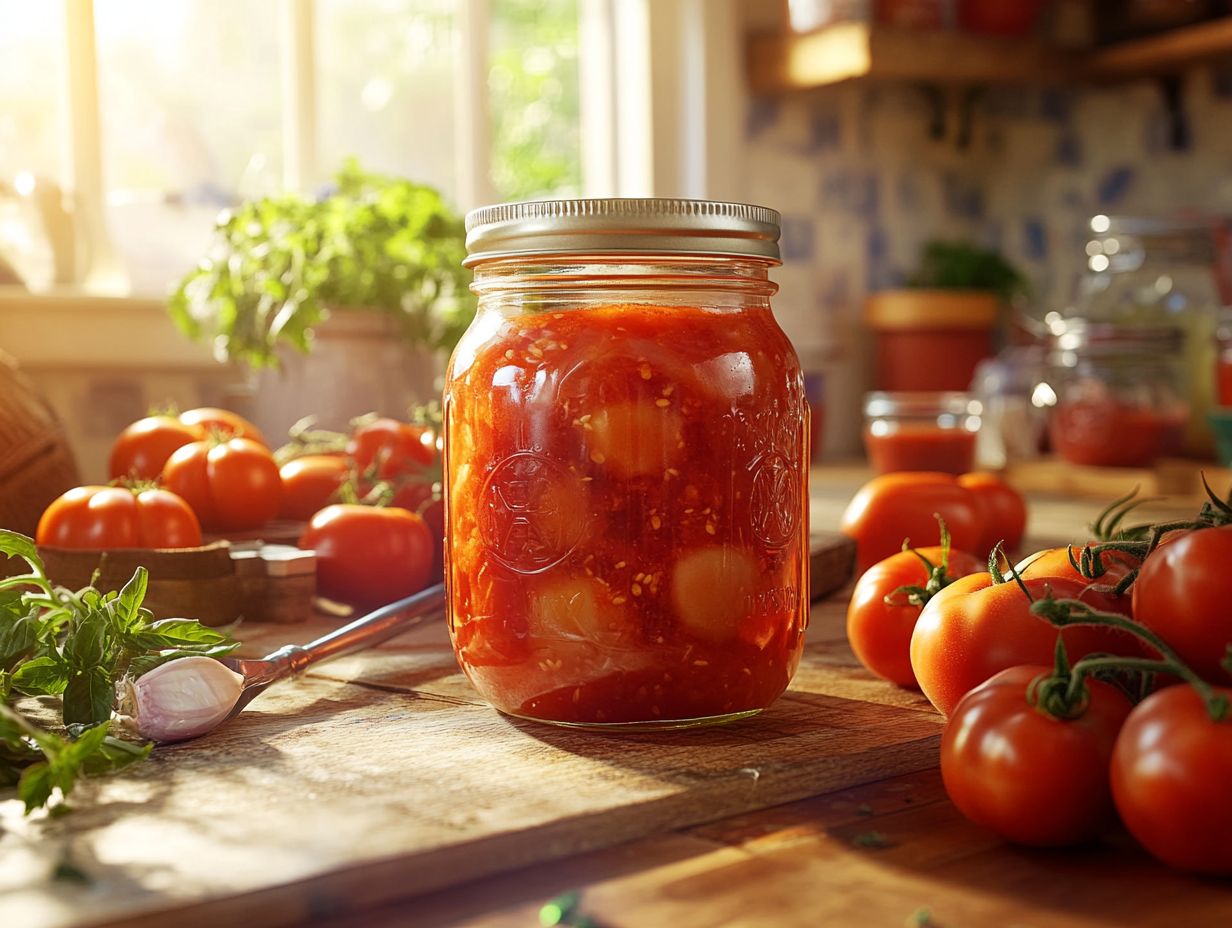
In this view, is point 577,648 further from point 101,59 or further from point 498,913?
point 101,59

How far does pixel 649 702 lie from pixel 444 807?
16 cm

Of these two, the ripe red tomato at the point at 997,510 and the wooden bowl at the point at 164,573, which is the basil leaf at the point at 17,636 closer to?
the wooden bowl at the point at 164,573

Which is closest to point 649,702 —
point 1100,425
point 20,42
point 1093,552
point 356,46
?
point 1093,552

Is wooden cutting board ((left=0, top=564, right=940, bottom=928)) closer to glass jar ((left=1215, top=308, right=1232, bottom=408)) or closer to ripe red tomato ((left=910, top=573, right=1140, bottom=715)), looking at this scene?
ripe red tomato ((left=910, top=573, right=1140, bottom=715))

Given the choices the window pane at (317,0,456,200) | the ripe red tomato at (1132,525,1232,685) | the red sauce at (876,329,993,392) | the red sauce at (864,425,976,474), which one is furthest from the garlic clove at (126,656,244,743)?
the red sauce at (876,329,993,392)

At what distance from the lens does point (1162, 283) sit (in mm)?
2391

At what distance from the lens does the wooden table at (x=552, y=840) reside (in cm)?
58

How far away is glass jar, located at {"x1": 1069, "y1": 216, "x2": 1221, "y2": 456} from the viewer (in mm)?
2359

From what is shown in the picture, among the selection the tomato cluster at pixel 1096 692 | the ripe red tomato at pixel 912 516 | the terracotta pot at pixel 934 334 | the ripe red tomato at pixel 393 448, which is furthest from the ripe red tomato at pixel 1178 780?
the terracotta pot at pixel 934 334

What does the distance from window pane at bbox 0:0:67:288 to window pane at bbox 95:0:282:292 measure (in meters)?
0.07

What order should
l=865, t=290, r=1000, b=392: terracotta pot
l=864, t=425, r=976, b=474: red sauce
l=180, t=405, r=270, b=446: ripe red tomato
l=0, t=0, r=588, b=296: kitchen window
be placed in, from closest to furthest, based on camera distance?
l=180, t=405, r=270, b=446: ripe red tomato, l=864, t=425, r=976, b=474: red sauce, l=0, t=0, r=588, b=296: kitchen window, l=865, t=290, r=1000, b=392: terracotta pot

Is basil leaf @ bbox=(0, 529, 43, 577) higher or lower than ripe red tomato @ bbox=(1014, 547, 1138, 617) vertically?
higher

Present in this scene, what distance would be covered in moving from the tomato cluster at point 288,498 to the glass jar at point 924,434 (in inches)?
33.1

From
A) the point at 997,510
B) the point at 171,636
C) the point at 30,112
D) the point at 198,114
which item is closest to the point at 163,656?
the point at 171,636
